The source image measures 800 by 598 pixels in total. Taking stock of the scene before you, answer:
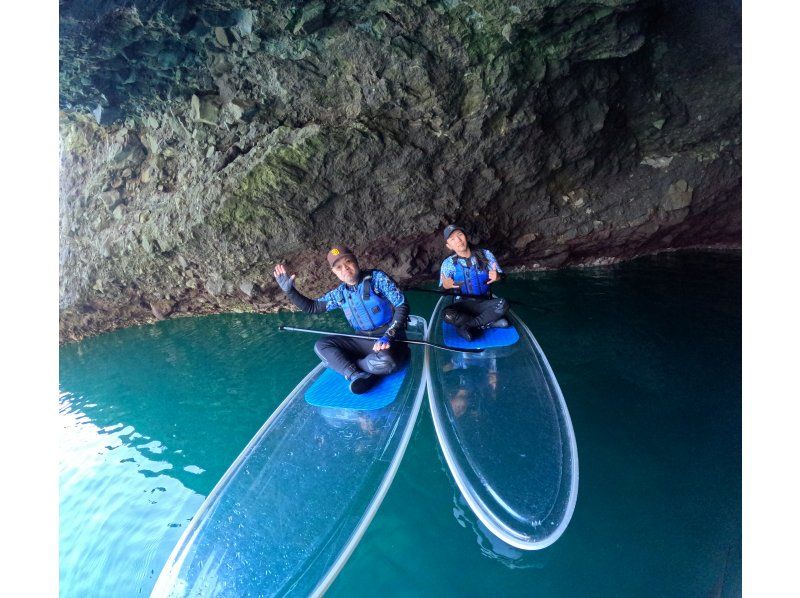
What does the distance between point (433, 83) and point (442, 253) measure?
2939 mm

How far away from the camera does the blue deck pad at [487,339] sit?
458cm

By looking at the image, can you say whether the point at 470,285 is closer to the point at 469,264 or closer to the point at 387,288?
the point at 469,264

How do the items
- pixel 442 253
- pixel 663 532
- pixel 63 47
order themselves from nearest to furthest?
pixel 663 532
pixel 63 47
pixel 442 253

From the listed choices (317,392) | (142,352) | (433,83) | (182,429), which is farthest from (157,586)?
(433,83)

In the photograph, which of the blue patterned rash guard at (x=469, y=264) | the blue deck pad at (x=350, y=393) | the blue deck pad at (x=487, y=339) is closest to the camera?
the blue deck pad at (x=350, y=393)

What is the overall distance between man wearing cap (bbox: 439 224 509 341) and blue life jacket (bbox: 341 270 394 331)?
3.00 feet

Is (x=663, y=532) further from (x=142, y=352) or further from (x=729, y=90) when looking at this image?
(x=142, y=352)

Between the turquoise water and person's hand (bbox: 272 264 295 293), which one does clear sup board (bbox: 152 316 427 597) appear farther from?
person's hand (bbox: 272 264 295 293)

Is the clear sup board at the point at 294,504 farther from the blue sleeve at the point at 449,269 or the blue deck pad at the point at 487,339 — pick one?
the blue sleeve at the point at 449,269

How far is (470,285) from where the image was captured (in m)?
5.14

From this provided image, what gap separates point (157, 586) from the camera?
275 cm

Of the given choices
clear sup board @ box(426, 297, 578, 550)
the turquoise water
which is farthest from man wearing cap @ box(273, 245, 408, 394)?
the turquoise water

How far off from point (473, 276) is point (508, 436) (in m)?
2.17

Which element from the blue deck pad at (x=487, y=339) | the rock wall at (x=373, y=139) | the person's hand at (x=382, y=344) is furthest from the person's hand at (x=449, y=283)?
the rock wall at (x=373, y=139)
